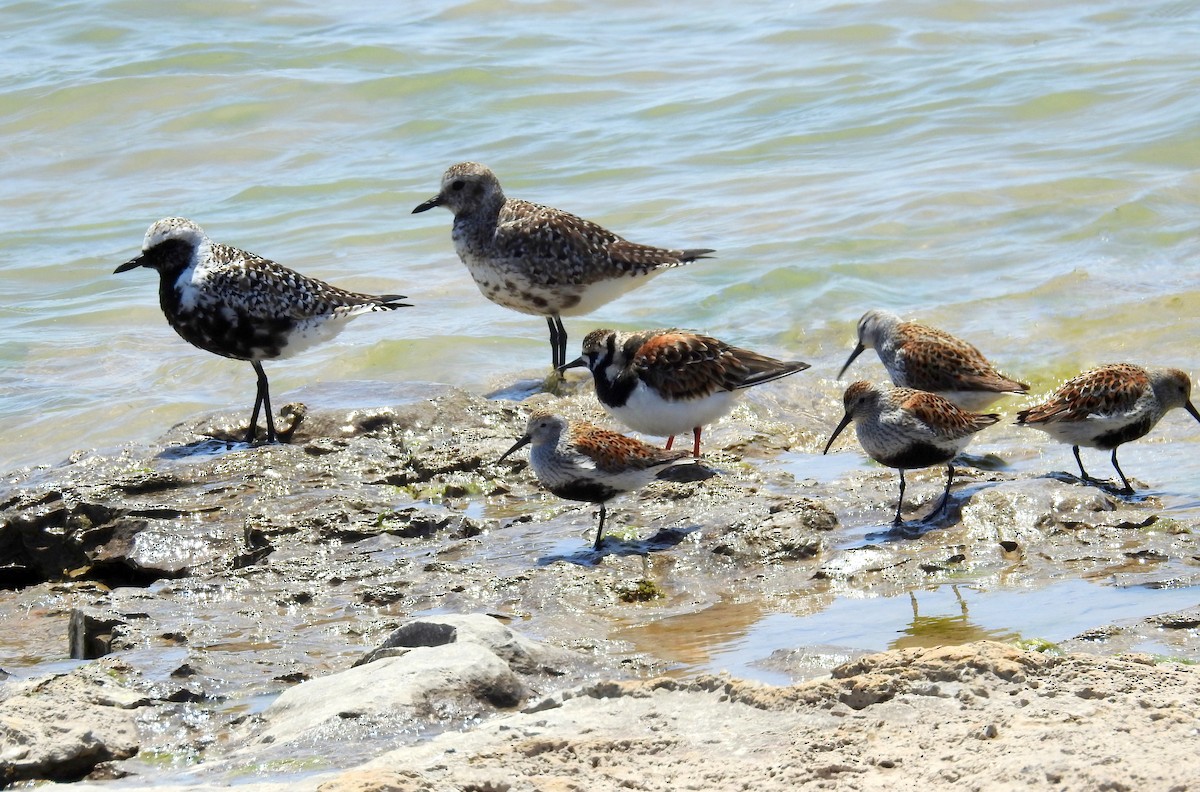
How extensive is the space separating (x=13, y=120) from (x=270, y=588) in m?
15.0

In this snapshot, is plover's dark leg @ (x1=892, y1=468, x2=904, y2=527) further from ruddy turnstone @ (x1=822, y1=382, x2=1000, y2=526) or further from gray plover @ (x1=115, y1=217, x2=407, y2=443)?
gray plover @ (x1=115, y1=217, x2=407, y2=443)

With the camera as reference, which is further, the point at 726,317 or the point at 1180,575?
the point at 726,317

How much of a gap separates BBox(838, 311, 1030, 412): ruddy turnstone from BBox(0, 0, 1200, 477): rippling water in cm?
61

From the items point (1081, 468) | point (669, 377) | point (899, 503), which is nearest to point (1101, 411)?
point (1081, 468)

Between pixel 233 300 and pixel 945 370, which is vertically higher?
pixel 233 300

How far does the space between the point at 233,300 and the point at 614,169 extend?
8.91m

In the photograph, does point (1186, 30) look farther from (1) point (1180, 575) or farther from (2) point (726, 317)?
(1) point (1180, 575)

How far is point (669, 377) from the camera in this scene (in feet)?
29.1

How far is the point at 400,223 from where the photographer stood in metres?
16.6

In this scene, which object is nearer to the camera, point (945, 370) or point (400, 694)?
point (400, 694)

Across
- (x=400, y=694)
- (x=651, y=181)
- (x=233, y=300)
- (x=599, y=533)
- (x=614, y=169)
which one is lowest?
(x=599, y=533)

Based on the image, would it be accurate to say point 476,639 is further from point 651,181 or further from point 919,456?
point 651,181

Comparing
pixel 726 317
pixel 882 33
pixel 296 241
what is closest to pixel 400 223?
pixel 296 241

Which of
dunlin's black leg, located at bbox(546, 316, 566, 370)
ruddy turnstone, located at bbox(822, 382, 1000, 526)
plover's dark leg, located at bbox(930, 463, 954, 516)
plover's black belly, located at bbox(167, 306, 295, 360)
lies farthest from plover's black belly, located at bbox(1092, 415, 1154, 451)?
plover's black belly, located at bbox(167, 306, 295, 360)
